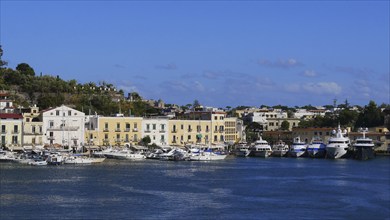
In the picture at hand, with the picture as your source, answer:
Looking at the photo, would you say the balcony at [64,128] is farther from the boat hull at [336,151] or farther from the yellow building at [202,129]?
the boat hull at [336,151]

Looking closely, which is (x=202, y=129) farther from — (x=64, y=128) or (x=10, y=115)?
(x=10, y=115)

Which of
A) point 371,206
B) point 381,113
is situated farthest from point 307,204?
point 381,113

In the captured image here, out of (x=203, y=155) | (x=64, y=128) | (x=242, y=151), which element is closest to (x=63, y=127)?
(x=64, y=128)

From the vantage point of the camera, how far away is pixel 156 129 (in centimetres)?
7575

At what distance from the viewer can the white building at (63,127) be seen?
68.9m

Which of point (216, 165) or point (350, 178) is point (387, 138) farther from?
point (350, 178)

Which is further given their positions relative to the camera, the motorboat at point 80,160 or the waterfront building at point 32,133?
the waterfront building at point 32,133

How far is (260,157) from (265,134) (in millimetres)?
21802

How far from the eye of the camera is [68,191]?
39062mm

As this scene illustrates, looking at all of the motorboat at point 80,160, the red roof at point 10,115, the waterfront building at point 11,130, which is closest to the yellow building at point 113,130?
the waterfront building at point 11,130

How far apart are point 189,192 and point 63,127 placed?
31154 millimetres

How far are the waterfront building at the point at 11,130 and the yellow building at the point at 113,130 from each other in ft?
19.9

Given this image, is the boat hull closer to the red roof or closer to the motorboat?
the motorboat

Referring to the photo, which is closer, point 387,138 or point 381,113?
point 387,138
